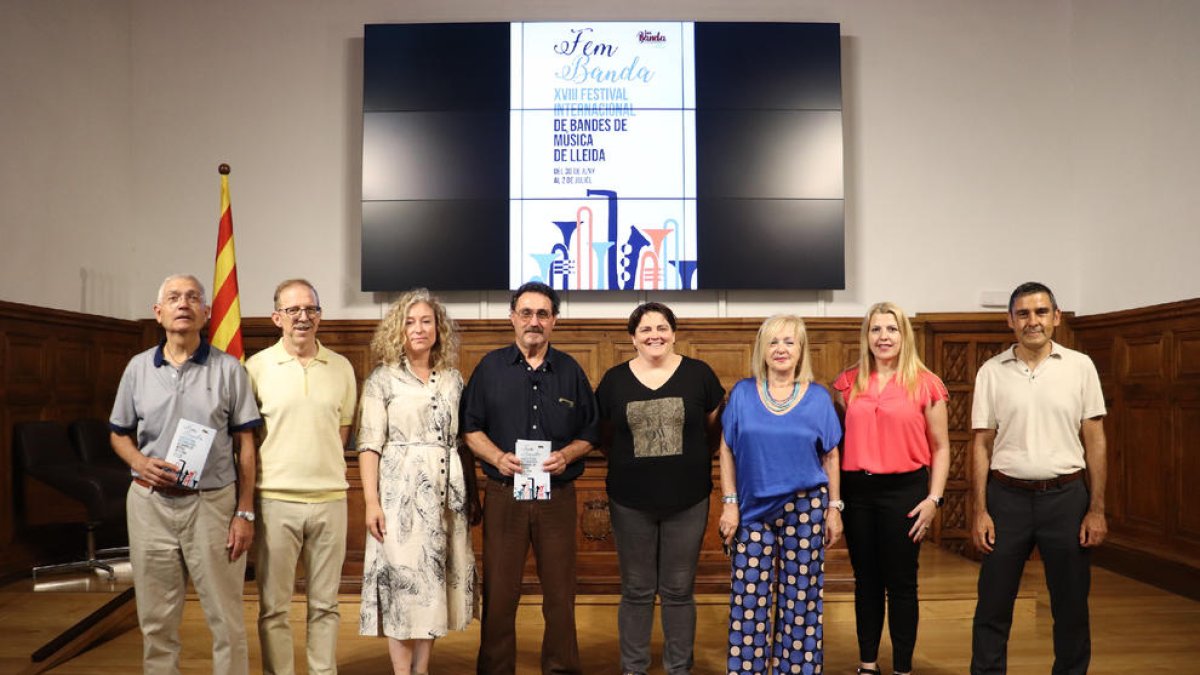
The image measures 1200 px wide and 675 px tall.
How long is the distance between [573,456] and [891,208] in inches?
189

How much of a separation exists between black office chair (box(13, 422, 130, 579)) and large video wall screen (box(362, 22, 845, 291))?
7.67 feet

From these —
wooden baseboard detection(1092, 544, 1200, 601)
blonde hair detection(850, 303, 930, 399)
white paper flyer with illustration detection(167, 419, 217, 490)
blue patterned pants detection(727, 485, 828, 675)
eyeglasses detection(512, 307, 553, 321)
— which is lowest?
wooden baseboard detection(1092, 544, 1200, 601)

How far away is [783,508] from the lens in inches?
131

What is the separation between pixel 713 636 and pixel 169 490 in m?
2.58

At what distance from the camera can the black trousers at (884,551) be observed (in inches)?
135

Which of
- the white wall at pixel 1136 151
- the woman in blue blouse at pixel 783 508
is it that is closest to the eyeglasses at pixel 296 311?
the woman in blue blouse at pixel 783 508

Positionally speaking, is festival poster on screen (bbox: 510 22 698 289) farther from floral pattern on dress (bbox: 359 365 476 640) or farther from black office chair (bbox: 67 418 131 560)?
floral pattern on dress (bbox: 359 365 476 640)

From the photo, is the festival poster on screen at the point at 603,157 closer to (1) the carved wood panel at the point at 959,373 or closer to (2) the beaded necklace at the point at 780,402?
(1) the carved wood panel at the point at 959,373

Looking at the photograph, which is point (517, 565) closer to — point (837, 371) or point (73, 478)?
point (73, 478)

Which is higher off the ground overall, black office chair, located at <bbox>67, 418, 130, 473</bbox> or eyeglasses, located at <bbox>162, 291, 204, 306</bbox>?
eyeglasses, located at <bbox>162, 291, 204, 306</bbox>

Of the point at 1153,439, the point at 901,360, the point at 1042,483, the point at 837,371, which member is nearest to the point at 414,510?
the point at 901,360

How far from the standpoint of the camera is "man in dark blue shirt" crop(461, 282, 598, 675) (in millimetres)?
3453

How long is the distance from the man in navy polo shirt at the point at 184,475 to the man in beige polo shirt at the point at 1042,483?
269 centimetres

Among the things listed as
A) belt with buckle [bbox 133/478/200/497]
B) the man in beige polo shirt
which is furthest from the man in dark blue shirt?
the man in beige polo shirt
